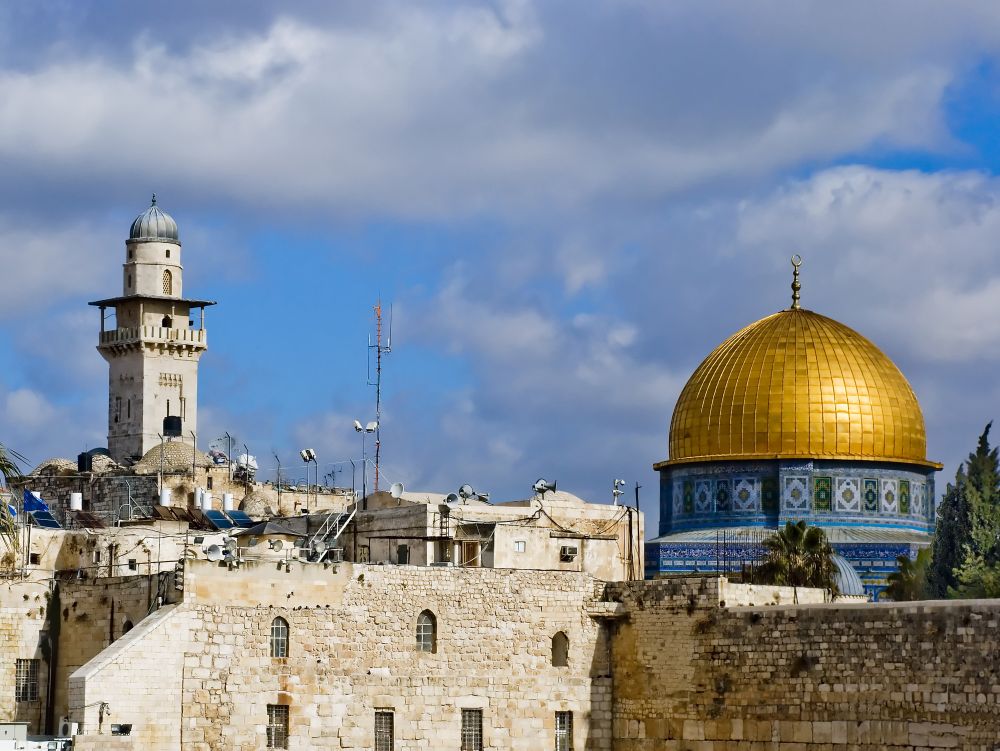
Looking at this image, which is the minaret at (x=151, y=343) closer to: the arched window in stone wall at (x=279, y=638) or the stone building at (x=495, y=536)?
the stone building at (x=495, y=536)

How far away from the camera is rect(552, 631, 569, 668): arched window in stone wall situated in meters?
34.6

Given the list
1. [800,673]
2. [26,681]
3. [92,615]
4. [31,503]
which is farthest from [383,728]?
[31,503]

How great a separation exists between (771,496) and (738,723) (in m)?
21.5

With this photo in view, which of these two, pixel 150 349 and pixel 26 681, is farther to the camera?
pixel 150 349

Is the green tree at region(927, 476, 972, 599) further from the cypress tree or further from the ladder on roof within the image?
the ladder on roof

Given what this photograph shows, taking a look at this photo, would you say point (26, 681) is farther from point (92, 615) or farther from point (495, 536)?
point (495, 536)

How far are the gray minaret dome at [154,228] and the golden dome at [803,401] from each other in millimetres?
15620

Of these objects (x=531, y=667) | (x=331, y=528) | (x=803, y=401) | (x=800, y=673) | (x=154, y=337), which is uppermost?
(x=154, y=337)

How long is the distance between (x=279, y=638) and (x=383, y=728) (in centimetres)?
214

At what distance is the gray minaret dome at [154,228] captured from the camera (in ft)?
199

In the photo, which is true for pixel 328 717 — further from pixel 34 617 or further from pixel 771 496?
pixel 771 496

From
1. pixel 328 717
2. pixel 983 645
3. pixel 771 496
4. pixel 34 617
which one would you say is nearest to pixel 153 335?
pixel 771 496

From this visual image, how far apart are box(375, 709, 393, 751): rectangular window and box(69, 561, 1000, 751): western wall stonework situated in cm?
14

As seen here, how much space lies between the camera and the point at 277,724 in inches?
1277
